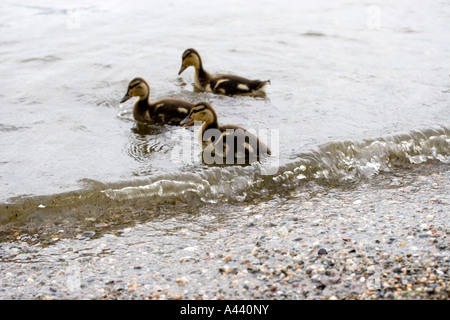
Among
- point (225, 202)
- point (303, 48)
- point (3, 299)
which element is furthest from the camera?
point (303, 48)

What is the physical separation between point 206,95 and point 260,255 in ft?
14.4

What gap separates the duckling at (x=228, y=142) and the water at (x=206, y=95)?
0.70 feet

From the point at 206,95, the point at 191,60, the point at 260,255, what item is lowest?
the point at 260,255

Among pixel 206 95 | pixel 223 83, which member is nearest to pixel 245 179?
pixel 223 83

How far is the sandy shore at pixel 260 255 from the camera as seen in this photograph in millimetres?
3631

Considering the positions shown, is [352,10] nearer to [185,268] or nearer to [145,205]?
[145,205]

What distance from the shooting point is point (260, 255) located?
4.03 metres

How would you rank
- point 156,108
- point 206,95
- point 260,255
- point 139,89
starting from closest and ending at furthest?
point 260,255, point 156,108, point 139,89, point 206,95

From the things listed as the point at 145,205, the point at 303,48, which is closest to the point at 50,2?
the point at 303,48

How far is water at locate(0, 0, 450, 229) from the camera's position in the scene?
5293 millimetres

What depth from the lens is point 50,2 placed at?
45.1 feet

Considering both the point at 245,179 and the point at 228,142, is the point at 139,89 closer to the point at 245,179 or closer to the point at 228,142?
the point at 228,142

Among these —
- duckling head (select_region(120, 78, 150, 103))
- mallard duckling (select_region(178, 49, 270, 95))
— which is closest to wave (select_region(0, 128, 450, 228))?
duckling head (select_region(120, 78, 150, 103))

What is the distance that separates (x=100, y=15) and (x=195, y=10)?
2.00m
